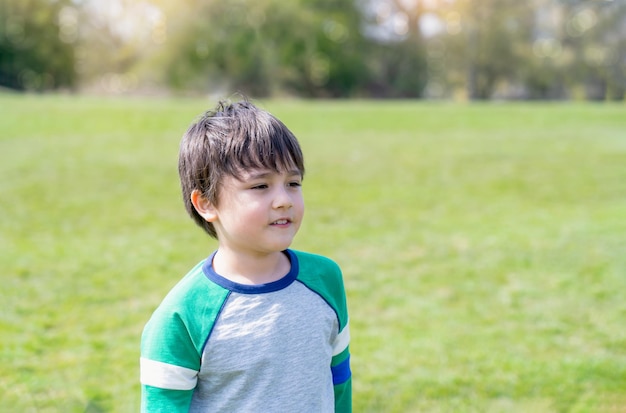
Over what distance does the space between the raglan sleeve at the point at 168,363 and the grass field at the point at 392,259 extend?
2.03 meters

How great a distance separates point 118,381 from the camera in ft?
13.2

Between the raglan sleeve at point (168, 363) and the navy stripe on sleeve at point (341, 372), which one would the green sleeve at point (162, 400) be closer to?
the raglan sleeve at point (168, 363)

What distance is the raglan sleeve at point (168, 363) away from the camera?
1761 millimetres

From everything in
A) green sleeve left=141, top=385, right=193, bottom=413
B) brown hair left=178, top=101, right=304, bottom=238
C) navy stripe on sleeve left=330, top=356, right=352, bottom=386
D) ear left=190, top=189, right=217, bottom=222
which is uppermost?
brown hair left=178, top=101, right=304, bottom=238

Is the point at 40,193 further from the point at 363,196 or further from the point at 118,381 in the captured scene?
the point at 118,381

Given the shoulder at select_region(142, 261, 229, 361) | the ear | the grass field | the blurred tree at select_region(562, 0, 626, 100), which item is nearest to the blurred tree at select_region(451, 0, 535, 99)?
the blurred tree at select_region(562, 0, 626, 100)

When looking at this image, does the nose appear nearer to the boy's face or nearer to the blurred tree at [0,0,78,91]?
the boy's face

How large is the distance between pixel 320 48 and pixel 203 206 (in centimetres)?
3399

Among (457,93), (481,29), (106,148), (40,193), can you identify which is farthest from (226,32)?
(40,193)

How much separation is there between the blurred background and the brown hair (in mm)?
30120

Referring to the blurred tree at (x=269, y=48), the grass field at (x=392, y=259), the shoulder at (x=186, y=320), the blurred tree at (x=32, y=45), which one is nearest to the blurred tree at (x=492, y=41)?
the blurred tree at (x=269, y=48)

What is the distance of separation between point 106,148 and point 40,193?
3075 mm

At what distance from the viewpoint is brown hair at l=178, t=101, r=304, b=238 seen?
72.0 inches

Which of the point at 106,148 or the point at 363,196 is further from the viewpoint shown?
the point at 106,148
